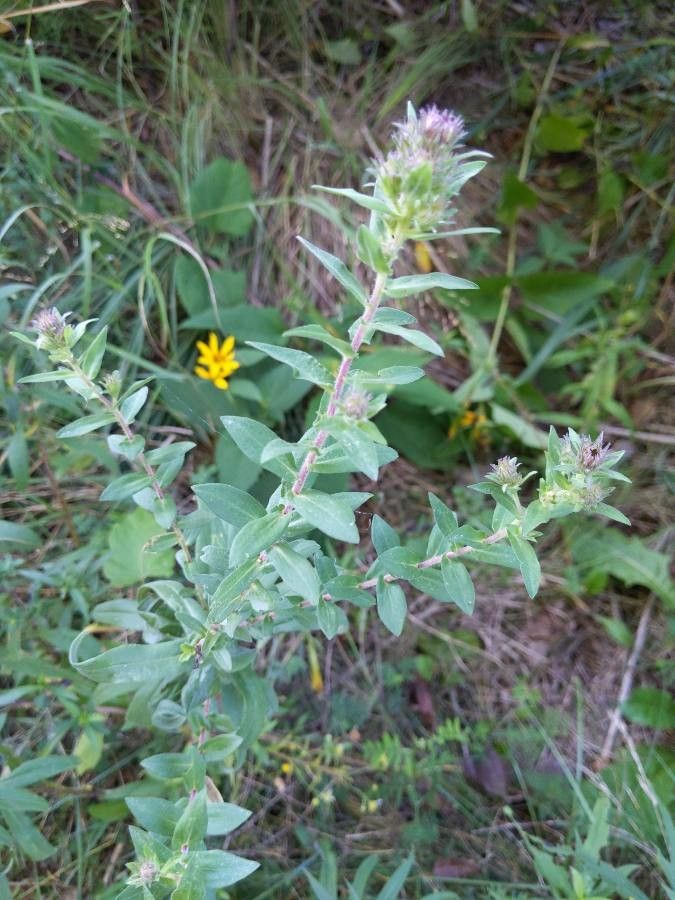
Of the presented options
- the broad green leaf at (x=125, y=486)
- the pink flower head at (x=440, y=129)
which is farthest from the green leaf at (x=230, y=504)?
the pink flower head at (x=440, y=129)

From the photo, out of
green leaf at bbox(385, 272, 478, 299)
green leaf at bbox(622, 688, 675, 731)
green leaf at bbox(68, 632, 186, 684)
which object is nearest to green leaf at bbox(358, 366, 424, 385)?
green leaf at bbox(385, 272, 478, 299)

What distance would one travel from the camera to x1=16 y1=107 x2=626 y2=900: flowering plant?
3.49 ft

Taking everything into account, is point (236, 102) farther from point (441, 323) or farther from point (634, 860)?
point (634, 860)

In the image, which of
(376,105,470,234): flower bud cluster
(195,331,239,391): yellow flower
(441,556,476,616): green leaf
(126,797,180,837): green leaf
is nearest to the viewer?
(376,105,470,234): flower bud cluster

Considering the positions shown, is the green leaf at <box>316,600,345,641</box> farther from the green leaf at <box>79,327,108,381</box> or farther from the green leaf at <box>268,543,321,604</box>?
the green leaf at <box>79,327,108,381</box>

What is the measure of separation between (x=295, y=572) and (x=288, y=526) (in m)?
0.12

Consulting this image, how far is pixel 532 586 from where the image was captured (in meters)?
1.23

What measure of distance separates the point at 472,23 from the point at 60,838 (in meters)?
3.43

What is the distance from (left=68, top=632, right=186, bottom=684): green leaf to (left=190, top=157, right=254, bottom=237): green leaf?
1760 millimetres

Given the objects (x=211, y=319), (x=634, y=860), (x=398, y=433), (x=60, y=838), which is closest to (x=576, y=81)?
(x=398, y=433)

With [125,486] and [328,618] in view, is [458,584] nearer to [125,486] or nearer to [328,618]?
[328,618]

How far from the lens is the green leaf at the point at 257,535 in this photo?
3.98 feet

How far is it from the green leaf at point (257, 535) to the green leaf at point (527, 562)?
424mm

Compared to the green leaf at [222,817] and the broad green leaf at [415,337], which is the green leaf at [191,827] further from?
the broad green leaf at [415,337]
